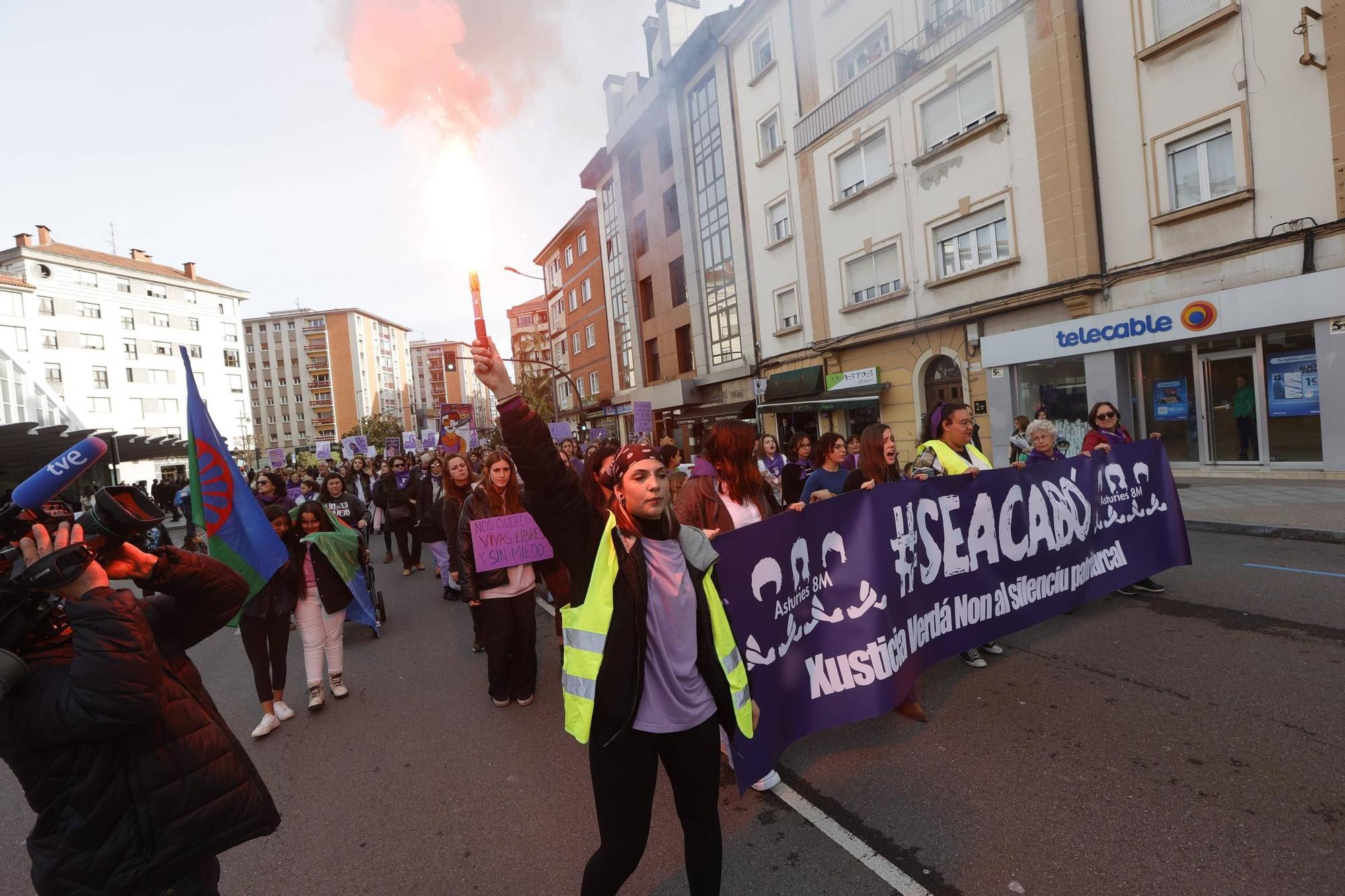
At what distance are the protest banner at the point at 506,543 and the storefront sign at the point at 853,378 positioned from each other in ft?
50.5

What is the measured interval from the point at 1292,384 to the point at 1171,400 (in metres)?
1.93

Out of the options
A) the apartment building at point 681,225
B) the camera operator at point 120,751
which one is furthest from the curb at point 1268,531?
the apartment building at point 681,225

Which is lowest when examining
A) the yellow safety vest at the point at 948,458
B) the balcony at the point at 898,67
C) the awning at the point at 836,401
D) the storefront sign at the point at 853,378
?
the yellow safety vest at the point at 948,458

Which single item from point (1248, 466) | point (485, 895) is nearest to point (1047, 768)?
point (485, 895)

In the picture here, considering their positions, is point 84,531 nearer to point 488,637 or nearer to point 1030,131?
point 488,637

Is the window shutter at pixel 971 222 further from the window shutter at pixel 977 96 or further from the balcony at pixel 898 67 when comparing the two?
the balcony at pixel 898 67

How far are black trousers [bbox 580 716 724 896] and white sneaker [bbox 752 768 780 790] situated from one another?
1185 millimetres

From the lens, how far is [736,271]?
2456 centimetres

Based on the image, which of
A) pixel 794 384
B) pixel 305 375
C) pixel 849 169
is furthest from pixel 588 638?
pixel 305 375

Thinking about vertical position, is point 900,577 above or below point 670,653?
below

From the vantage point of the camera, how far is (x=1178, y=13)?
40.0 ft

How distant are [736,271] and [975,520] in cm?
2120

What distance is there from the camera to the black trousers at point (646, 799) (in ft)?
6.81

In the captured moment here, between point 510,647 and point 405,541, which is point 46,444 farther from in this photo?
point 510,647
